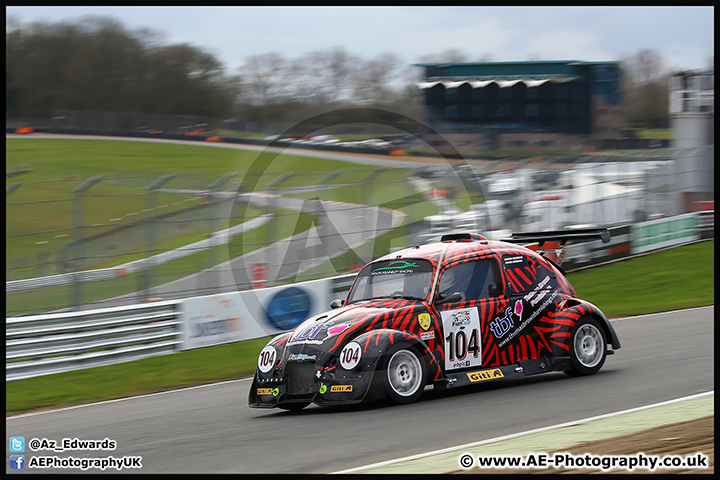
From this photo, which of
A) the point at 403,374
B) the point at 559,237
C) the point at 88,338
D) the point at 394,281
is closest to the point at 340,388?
the point at 403,374

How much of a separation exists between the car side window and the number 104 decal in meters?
0.23

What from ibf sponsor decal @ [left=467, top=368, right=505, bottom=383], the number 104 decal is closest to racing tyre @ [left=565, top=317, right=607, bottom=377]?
ibf sponsor decal @ [left=467, top=368, right=505, bottom=383]

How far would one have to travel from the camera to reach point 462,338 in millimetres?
8547

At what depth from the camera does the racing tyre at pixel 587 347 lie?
30.2ft

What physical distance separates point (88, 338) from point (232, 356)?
2.52m

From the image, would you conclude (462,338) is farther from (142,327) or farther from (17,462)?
(142,327)

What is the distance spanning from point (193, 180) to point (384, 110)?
10.5 metres

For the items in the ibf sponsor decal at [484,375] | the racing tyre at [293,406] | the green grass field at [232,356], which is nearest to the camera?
the racing tyre at [293,406]

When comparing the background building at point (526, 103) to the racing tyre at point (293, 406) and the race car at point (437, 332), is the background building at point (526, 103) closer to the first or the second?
the race car at point (437, 332)

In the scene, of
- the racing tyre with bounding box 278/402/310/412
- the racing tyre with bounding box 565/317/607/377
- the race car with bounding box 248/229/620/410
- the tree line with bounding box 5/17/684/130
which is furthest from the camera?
the tree line with bounding box 5/17/684/130

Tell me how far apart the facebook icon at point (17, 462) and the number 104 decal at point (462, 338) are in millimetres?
4233

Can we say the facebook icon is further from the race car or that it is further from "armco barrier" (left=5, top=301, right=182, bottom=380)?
"armco barrier" (left=5, top=301, right=182, bottom=380)

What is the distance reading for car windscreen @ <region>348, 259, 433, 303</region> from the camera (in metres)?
8.77

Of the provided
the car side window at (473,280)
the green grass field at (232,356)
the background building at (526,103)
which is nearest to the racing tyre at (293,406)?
the green grass field at (232,356)
